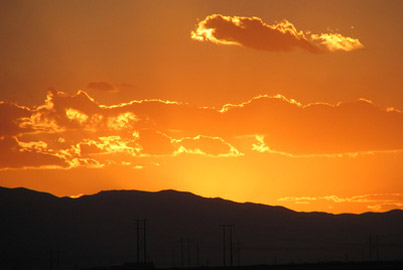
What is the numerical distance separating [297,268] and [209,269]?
724 inches

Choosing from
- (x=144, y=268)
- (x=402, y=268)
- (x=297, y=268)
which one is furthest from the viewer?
(x=144, y=268)

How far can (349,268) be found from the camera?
17262 cm

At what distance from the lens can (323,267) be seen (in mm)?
181000

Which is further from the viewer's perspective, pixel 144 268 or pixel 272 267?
pixel 144 268

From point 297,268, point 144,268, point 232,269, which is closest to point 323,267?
point 297,268

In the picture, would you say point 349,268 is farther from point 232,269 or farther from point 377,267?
point 232,269

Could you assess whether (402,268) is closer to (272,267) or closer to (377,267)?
(377,267)

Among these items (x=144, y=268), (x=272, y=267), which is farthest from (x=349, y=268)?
(x=144, y=268)

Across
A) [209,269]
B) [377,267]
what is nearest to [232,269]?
[209,269]

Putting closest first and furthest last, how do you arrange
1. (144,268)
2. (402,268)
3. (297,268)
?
(402,268) → (297,268) → (144,268)

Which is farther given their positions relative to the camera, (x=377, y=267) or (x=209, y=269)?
(x=209, y=269)

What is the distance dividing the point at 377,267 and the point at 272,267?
24704 mm

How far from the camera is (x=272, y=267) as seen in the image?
185m

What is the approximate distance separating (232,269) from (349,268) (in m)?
23.9
